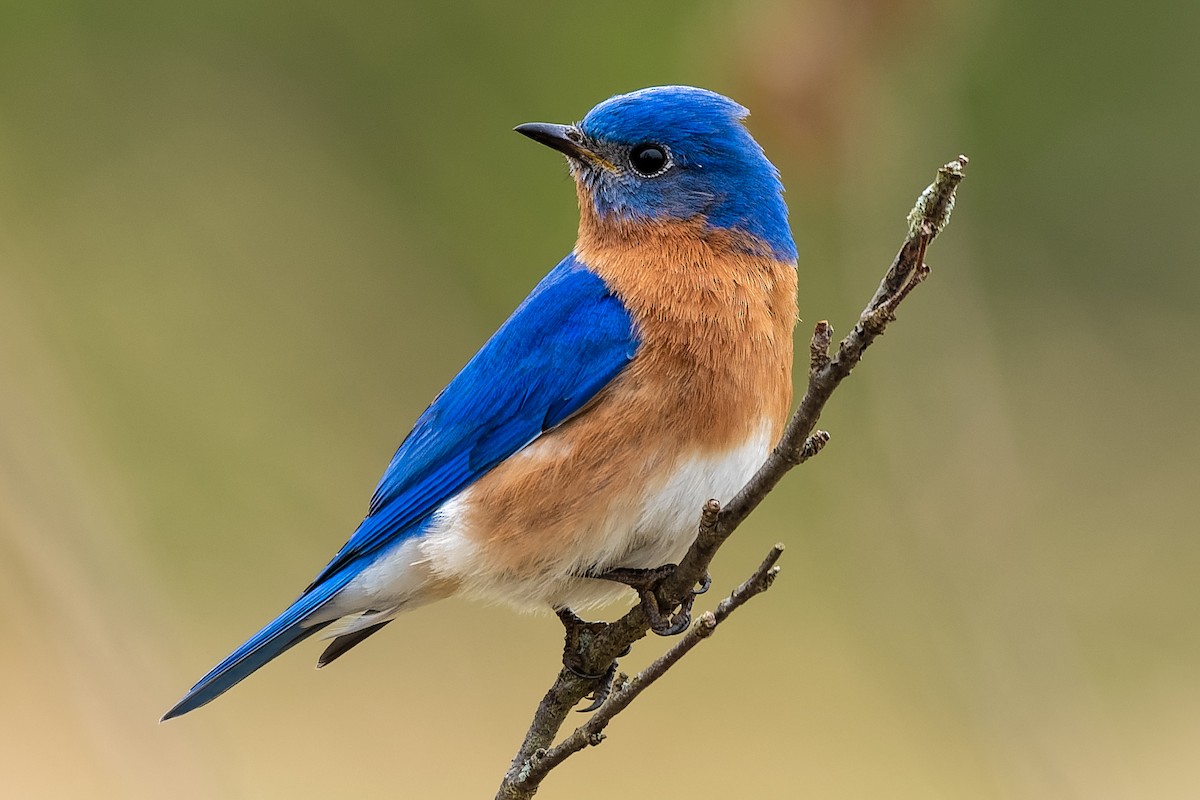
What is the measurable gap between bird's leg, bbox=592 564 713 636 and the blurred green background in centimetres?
255

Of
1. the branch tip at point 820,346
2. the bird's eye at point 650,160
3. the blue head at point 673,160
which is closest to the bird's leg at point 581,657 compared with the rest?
the branch tip at point 820,346

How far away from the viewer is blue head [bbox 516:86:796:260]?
15.1 ft

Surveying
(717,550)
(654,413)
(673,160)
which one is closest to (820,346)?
(717,550)

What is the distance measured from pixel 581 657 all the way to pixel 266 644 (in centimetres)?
110

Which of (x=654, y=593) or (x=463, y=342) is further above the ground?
(x=463, y=342)

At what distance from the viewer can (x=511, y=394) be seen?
14.7ft

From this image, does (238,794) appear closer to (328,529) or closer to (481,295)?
(328,529)

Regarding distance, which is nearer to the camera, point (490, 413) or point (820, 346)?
point (820, 346)

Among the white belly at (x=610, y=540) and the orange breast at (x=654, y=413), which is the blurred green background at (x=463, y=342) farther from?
the white belly at (x=610, y=540)

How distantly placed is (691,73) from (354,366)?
3.05 metres

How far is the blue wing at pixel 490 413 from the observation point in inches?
168

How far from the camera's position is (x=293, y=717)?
734 cm

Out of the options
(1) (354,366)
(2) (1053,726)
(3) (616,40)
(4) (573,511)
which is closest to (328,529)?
(1) (354,366)

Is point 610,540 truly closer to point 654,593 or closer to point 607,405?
point 607,405
